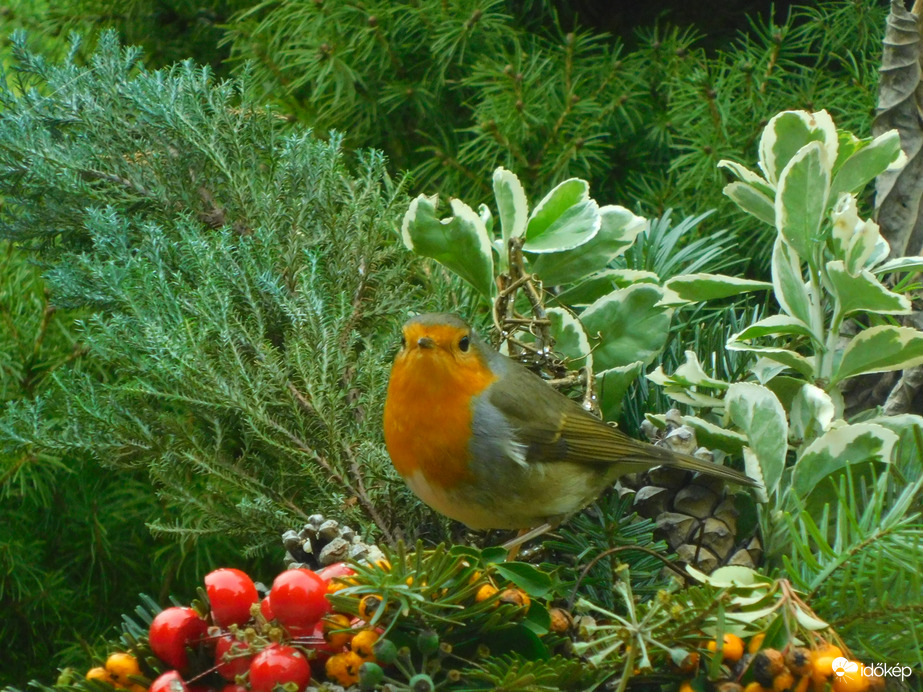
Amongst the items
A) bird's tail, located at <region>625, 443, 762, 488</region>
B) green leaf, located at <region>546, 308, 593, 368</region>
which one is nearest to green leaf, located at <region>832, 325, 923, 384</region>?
bird's tail, located at <region>625, 443, 762, 488</region>

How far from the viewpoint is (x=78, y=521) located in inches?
53.4

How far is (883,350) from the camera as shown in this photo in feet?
2.79

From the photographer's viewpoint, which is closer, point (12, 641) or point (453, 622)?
point (453, 622)

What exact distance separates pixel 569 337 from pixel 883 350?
296mm

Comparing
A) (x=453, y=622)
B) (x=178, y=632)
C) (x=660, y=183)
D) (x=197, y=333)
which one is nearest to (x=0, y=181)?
(x=197, y=333)

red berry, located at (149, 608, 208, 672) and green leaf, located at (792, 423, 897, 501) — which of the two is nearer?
red berry, located at (149, 608, 208, 672)

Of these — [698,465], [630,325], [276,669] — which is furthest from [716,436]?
[276,669]

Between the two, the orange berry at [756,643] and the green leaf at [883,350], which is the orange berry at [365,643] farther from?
the green leaf at [883,350]

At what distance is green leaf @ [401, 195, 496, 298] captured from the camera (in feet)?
3.19

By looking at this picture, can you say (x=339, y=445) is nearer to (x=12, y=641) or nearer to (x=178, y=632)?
(x=178, y=632)

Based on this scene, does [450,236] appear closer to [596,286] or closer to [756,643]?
[596,286]

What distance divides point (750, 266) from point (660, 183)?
0.68 feet

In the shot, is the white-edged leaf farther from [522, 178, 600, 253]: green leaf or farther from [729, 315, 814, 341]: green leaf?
[522, 178, 600, 253]: green leaf

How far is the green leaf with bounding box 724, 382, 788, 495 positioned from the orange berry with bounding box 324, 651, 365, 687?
41cm
